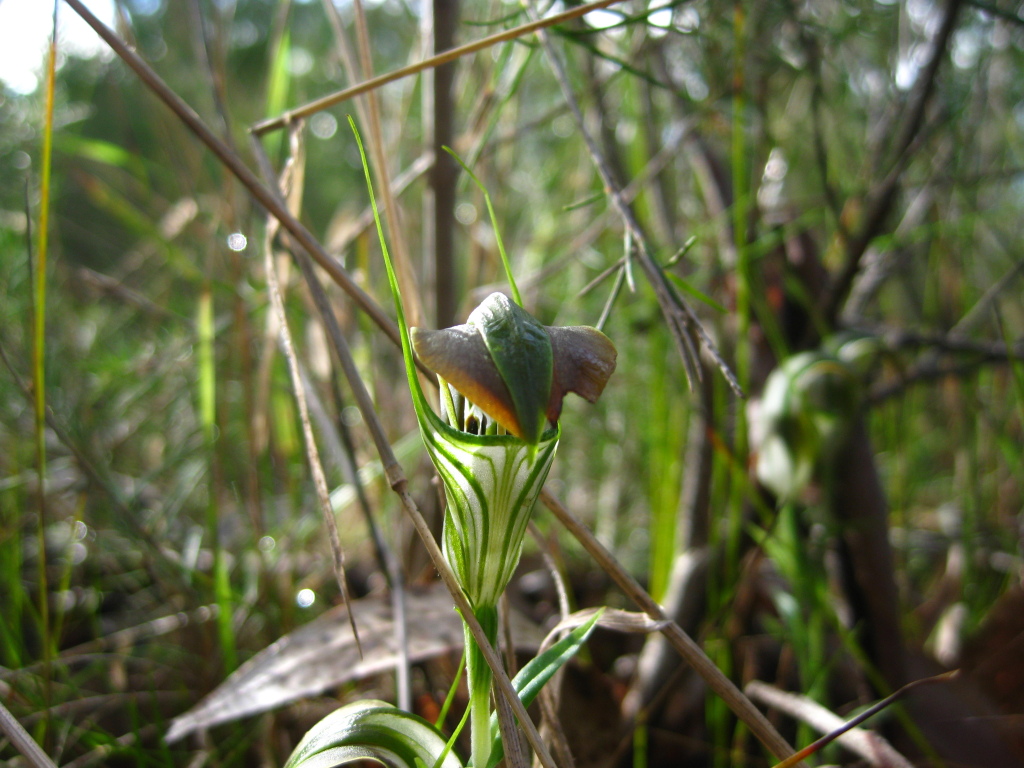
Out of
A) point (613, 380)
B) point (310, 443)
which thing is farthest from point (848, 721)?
point (613, 380)

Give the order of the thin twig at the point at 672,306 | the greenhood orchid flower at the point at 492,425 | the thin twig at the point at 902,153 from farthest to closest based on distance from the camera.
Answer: the thin twig at the point at 902,153, the thin twig at the point at 672,306, the greenhood orchid flower at the point at 492,425

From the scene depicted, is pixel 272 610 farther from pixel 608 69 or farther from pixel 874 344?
pixel 608 69

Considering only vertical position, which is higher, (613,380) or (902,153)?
(902,153)

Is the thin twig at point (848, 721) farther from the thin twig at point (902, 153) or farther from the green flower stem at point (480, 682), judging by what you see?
the thin twig at point (902, 153)

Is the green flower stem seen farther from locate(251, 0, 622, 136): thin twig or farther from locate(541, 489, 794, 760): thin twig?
locate(251, 0, 622, 136): thin twig

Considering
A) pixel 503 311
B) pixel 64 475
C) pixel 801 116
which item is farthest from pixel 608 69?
pixel 64 475

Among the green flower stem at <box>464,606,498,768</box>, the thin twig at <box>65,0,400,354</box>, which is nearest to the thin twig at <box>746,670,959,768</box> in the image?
the green flower stem at <box>464,606,498,768</box>

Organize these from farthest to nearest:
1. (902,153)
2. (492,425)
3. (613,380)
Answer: (613,380) → (902,153) → (492,425)

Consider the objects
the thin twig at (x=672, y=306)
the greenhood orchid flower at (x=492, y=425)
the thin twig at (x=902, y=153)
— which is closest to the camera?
the greenhood orchid flower at (x=492, y=425)

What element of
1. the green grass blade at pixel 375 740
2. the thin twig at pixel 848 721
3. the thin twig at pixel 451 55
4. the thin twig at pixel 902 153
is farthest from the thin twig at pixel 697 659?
the thin twig at pixel 902 153

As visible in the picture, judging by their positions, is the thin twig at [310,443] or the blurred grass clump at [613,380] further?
the blurred grass clump at [613,380]

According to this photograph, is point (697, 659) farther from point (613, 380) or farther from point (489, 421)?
point (613, 380)
